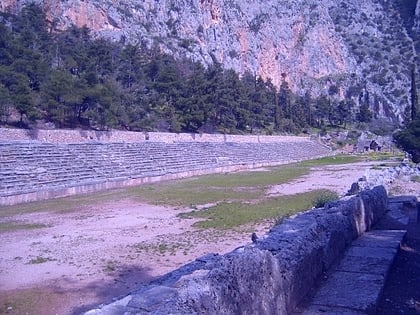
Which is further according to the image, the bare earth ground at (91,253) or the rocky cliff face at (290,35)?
the rocky cliff face at (290,35)

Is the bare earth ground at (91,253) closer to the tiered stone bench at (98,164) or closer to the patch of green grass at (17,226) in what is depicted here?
the patch of green grass at (17,226)

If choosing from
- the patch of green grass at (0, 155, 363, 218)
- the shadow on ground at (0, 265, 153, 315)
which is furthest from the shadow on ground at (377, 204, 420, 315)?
the patch of green grass at (0, 155, 363, 218)

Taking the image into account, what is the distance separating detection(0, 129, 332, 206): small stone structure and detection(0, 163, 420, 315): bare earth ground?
567 cm

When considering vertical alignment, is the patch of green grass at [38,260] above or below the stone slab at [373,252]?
below

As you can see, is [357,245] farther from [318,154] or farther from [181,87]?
[318,154]

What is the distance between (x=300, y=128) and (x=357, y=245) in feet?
242

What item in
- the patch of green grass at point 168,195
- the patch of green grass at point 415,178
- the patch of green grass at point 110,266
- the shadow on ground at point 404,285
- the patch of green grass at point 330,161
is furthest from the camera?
the patch of green grass at point 330,161

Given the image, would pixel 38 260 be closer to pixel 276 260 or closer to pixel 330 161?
pixel 276 260

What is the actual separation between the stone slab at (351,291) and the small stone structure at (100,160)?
702 inches

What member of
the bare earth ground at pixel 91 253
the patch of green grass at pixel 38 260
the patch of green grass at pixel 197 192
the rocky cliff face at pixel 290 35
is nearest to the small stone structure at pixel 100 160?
the patch of green grass at pixel 197 192

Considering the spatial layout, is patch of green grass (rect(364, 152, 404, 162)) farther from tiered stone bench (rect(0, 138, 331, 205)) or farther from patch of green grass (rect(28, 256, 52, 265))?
patch of green grass (rect(28, 256, 52, 265))

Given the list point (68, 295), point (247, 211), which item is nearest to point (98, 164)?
point (247, 211)

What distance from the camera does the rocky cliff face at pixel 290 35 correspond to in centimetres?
8369

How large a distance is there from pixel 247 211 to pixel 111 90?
2869 cm
